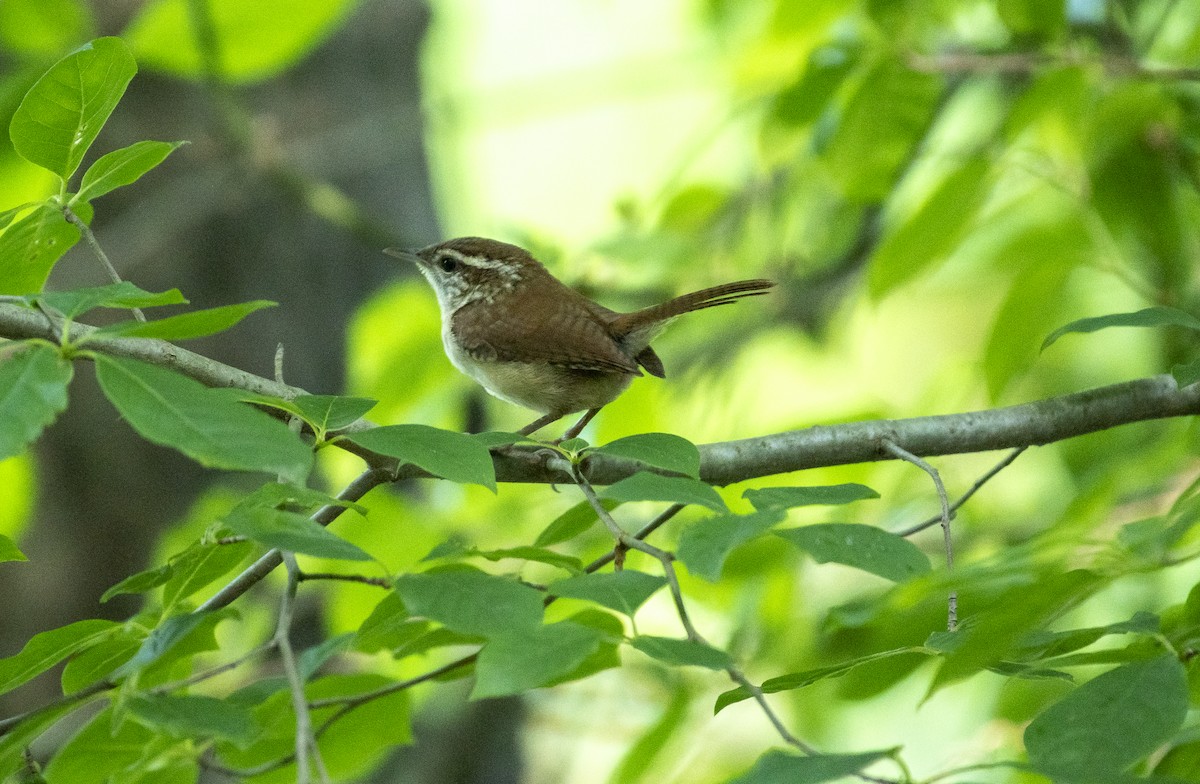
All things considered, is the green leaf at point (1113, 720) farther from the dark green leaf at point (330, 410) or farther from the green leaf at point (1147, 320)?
the dark green leaf at point (330, 410)

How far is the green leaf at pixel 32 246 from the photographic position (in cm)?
163

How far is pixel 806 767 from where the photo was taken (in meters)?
1.01

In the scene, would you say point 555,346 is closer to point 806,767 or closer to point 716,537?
point 716,537

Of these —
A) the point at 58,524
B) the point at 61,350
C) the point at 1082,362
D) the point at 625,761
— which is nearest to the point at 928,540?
the point at 1082,362

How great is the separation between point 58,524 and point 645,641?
470 centimetres

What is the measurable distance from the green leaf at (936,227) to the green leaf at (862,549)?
4.39 feet

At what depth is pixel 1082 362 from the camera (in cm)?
462

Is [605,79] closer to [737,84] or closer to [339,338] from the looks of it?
[737,84]

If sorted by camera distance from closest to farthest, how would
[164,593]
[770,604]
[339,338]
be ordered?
[164,593] → [770,604] → [339,338]

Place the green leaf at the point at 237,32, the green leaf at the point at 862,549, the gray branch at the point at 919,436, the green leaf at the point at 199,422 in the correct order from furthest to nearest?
the green leaf at the point at 237,32
the gray branch at the point at 919,436
the green leaf at the point at 862,549
the green leaf at the point at 199,422

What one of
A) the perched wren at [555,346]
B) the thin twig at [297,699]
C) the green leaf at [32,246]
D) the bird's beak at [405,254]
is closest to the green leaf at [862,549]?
the thin twig at [297,699]

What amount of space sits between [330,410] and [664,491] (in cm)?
50

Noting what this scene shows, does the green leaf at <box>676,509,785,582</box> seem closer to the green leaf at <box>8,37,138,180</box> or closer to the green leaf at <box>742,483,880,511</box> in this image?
the green leaf at <box>742,483,880,511</box>

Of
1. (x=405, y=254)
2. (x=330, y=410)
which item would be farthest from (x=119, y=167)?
(x=405, y=254)
